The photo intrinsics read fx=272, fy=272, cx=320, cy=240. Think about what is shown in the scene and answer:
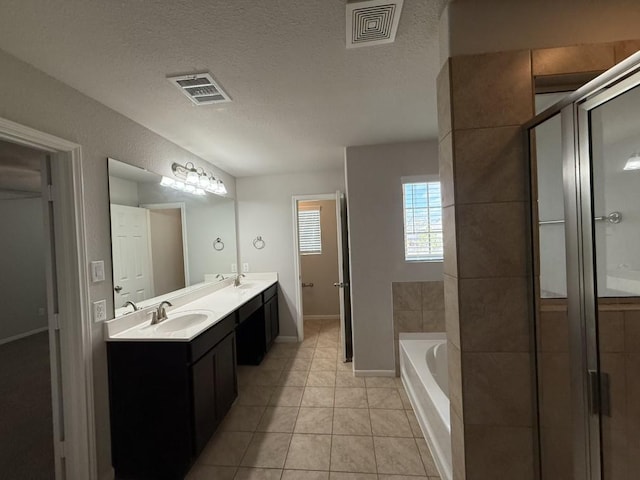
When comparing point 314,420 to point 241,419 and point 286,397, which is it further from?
point 241,419

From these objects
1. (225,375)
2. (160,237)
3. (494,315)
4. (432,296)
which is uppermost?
(160,237)

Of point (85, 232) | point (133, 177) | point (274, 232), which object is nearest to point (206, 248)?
point (274, 232)

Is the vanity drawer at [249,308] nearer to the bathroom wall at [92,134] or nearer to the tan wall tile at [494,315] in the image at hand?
the bathroom wall at [92,134]

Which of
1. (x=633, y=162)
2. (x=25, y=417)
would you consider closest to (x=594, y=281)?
(x=633, y=162)

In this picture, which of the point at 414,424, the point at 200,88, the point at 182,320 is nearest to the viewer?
the point at 200,88

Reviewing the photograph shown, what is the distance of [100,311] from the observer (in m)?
1.70

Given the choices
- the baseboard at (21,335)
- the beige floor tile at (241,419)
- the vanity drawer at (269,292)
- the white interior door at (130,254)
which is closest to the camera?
the white interior door at (130,254)

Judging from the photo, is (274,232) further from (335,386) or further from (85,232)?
(85,232)

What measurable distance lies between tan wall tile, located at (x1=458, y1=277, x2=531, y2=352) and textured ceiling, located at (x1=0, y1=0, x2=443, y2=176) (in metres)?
1.20

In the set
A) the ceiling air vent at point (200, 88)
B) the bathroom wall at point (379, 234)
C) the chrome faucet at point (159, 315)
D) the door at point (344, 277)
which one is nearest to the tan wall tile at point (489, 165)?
the ceiling air vent at point (200, 88)

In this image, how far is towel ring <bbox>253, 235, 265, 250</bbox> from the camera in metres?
3.98

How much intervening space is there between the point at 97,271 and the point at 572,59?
265 centimetres

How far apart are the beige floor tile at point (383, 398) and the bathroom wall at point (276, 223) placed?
1617 millimetres

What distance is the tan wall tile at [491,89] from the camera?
1.14 metres
